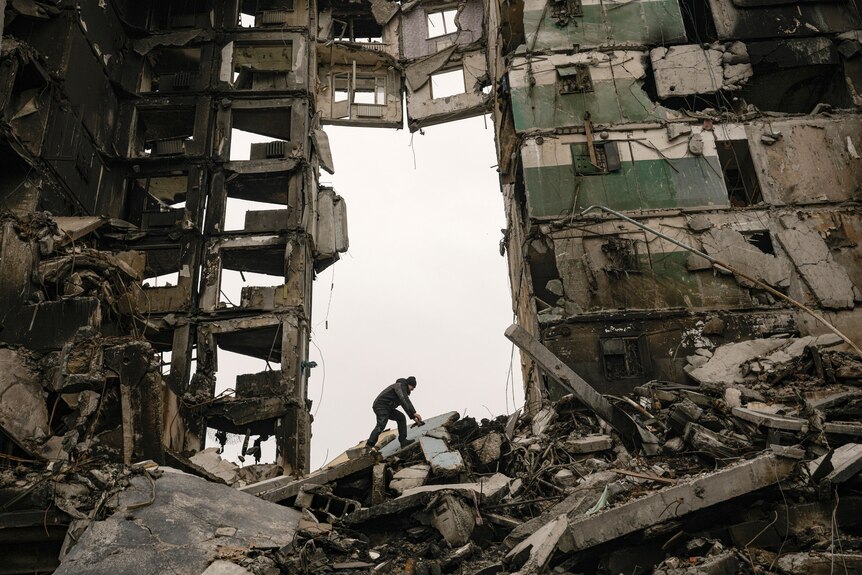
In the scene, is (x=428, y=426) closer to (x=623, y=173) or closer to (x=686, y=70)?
(x=623, y=173)

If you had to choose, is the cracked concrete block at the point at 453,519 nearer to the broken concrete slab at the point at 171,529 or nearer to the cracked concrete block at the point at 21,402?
the broken concrete slab at the point at 171,529

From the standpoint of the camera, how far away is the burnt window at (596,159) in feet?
54.0

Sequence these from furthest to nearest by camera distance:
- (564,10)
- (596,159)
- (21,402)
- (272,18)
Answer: (272,18)
(564,10)
(596,159)
(21,402)

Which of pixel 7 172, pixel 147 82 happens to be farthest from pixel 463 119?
pixel 7 172

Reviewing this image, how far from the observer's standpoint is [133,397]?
330 inches

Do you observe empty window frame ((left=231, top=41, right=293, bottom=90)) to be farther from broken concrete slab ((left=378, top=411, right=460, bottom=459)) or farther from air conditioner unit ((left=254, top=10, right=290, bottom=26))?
broken concrete slab ((left=378, top=411, right=460, bottom=459))

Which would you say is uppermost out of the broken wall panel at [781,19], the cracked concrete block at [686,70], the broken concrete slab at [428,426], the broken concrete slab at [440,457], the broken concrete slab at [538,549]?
the broken wall panel at [781,19]

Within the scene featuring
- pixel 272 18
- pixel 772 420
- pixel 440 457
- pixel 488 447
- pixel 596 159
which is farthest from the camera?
pixel 272 18

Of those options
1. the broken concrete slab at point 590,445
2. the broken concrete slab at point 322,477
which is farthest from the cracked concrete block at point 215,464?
the broken concrete slab at point 590,445

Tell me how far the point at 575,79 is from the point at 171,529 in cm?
1538

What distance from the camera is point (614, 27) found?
59.5ft

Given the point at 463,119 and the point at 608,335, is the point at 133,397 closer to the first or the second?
the point at 608,335

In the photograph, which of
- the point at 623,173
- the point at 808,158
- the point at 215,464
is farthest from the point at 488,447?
the point at 808,158

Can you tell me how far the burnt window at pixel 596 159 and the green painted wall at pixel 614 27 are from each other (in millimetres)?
3317
